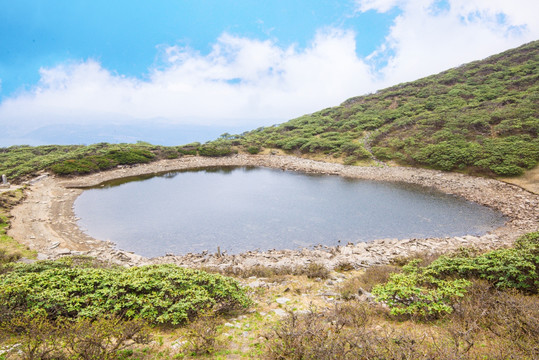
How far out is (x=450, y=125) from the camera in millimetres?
32875

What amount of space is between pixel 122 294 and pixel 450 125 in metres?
39.6

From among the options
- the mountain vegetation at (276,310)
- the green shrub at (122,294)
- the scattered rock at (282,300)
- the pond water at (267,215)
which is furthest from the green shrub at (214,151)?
the scattered rock at (282,300)

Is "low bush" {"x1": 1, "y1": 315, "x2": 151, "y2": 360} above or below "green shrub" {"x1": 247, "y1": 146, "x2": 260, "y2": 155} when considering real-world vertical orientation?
below

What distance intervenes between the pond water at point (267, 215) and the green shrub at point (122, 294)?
829 cm

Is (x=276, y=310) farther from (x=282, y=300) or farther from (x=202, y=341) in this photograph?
(x=202, y=341)

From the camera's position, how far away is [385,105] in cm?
5319

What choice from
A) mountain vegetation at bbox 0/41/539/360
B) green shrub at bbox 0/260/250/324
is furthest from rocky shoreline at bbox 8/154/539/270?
green shrub at bbox 0/260/250/324

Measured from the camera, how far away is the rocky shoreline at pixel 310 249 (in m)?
12.5

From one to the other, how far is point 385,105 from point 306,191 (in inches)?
1525

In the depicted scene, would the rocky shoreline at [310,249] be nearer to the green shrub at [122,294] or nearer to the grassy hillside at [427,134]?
the grassy hillside at [427,134]

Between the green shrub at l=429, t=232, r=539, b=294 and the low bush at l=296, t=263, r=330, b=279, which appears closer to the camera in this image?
the green shrub at l=429, t=232, r=539, b=294

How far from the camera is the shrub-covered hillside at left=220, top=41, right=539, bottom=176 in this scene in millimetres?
25781

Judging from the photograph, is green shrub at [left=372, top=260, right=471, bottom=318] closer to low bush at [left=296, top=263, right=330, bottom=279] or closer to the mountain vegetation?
the mountain vegetation

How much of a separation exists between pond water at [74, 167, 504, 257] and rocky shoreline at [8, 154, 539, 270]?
998 mm
